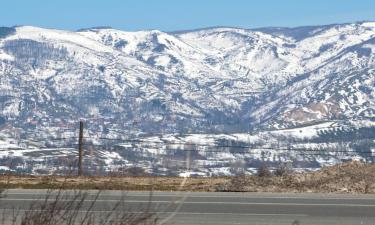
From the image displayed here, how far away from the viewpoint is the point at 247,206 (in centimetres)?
1880

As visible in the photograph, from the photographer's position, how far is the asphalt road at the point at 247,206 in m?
16.0

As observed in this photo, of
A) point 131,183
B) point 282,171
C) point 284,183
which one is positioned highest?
point 282,171

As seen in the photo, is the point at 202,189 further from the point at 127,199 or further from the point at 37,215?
the point at 37,215

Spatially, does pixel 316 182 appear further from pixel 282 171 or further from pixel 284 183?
pixel 282 171

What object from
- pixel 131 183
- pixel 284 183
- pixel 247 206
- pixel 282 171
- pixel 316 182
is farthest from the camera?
pixel 282 171

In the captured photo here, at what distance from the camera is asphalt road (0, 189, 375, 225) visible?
16.0 meters

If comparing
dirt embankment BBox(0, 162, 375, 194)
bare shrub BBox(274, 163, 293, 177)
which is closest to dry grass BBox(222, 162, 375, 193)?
dirt embankment BBox(0, 162, 375, 194)

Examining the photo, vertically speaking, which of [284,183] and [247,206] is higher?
[284,183]

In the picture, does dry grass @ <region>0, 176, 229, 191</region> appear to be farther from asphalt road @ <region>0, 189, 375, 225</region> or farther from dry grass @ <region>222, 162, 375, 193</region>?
asphalt road @ <region>0, 189, 375, 225</region>

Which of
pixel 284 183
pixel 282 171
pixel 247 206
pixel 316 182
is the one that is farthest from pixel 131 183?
pixel 247 206

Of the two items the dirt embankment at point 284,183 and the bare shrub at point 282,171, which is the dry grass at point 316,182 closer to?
the dirt embankment at point 284,183

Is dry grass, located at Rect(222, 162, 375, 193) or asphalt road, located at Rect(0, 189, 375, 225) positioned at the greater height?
dry grass, located at Rect(222, 162, 375, 193)

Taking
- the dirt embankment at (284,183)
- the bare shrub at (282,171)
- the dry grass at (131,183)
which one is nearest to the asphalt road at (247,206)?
the dry grass at (131,183)

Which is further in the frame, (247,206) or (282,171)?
(282,171)
